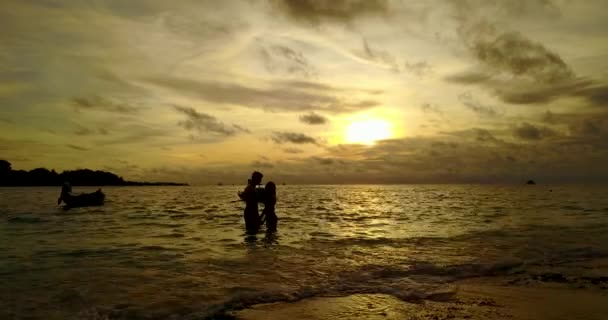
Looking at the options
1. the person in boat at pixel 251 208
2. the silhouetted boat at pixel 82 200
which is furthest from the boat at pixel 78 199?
the person in boat at pixel 251 208

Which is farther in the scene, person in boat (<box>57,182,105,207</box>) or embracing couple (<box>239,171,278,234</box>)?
person in boat (<box>57,182,105,207</box>)

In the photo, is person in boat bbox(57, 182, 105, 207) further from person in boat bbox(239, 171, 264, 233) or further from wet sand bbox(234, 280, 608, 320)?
wet sand bbox(234, 280, 608, 320)

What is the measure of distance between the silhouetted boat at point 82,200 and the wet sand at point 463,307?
4021 centimetres

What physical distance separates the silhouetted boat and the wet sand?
40.2m

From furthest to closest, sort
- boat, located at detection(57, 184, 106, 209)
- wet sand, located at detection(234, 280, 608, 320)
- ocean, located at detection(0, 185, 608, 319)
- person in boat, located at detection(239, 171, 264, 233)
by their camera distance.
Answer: boat, located at detection(57, 184, 106, 209), person in boat, located at detection(239, 171, 264, 233), ocean, located at detection(0, 185, 608, 319), wet sand, located at detection(234, 280, 608, 320)

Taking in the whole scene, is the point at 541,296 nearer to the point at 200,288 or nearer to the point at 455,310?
the point at 455,310

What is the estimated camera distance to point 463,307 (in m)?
8.59

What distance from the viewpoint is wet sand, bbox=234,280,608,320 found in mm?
8055

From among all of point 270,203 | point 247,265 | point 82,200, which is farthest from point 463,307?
point 82,200

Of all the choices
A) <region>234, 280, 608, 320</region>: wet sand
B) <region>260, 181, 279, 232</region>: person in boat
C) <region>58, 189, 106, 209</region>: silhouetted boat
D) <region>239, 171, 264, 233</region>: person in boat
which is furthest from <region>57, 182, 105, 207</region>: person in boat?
<region>234, 280, 608, 320</region>: wet sand

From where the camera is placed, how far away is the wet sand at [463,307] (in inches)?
317

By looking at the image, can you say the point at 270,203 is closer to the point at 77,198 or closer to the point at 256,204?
the point at 256,204

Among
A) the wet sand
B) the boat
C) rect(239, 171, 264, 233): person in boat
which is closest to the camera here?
the wet sand

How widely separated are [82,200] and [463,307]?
43978 millimetres
